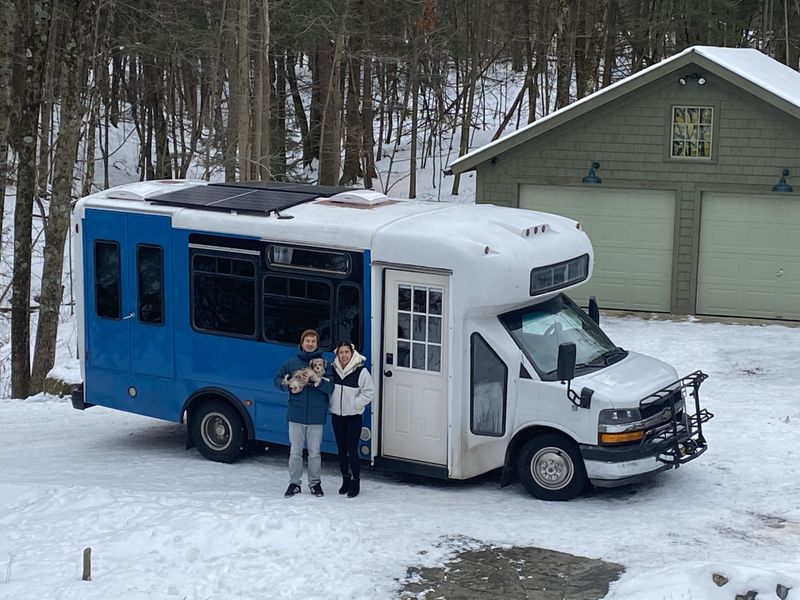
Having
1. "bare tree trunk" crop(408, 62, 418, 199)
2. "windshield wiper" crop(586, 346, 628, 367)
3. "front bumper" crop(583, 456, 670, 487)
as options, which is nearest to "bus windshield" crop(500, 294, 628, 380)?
"windshield wiper" crop(586, 346, 628, 367)

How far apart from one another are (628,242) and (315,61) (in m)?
19.8

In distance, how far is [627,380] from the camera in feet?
33.5

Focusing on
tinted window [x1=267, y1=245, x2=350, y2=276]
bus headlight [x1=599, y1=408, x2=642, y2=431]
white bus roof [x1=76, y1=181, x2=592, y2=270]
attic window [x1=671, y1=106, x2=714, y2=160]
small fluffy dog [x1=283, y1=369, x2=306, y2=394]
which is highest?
attic window [x1=671, y1=106, x2=714, y2=160]

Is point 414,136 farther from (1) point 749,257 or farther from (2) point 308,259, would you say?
(2) point 308,259

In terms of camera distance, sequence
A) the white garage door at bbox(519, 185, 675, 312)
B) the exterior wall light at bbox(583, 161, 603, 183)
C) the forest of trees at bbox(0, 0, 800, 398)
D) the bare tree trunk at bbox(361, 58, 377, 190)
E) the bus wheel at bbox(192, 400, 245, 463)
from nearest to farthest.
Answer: the bus wheel at bbox(192, 400, 245, 463)
the white garage door at bbox(519, 185, 675, 312)
the exterior wall light at bbox(583, 161, 603, 183)
the forest of trees at bbox(0, 0, 800, 398)
the bare tree trunk at bbox(361, 58, 377, 190)

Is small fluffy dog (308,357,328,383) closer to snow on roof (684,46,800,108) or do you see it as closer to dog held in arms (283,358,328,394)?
dog held in arms (283,358,328,394)

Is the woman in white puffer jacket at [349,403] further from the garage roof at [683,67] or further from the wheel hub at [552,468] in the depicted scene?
the garage roof at [683,67]

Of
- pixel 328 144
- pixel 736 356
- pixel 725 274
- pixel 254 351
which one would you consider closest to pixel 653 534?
pixel 254 351

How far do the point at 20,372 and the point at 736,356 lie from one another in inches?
444

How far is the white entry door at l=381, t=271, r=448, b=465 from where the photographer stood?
1029cm

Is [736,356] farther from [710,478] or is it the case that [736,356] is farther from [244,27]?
[244,27]

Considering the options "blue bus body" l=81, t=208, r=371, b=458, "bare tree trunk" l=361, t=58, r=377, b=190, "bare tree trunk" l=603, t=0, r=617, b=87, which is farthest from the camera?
"bare tree trunk" l=361, t=58, r=377, b=190

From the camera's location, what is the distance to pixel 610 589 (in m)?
7.74

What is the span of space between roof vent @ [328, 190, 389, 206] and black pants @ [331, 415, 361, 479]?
2.35m
